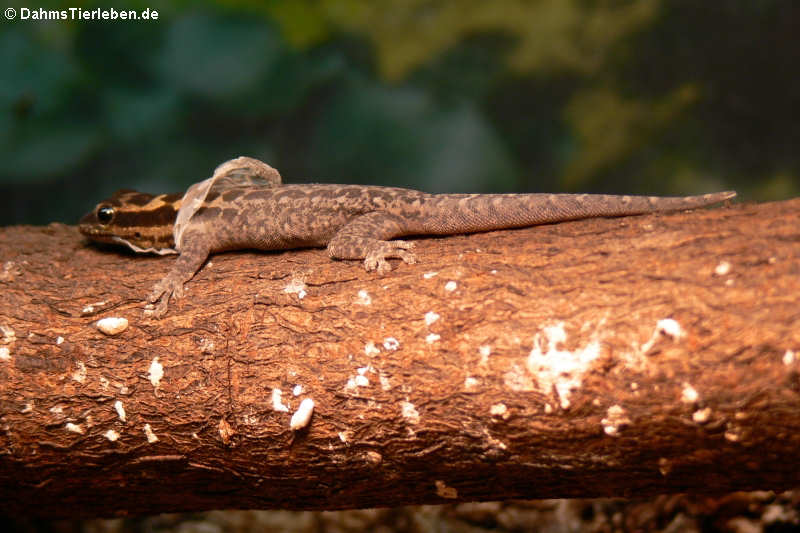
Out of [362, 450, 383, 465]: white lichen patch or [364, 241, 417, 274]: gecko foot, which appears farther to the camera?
[364, 241, 417, 274]: gecko foot

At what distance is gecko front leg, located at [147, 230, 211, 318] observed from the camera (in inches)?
144

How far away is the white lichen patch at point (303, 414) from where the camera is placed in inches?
122

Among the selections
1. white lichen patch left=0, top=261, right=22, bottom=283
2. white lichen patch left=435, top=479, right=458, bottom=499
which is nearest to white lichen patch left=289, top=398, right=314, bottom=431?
white lichen patch left=435, top=479, right=458, bottom=499

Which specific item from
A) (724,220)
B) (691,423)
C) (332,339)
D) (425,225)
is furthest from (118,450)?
(724,220)

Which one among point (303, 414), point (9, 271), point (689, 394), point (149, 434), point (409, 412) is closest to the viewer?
point (689, 394)

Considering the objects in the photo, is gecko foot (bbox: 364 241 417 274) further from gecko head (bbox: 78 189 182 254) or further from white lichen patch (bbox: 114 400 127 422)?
gecko head (bbox: 78 189 182 254)

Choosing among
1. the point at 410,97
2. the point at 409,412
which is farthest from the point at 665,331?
the point at 410,97

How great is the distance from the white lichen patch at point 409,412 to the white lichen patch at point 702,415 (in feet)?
3.77

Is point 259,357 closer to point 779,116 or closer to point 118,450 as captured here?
point 118,450

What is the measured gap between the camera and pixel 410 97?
5352 millimetres

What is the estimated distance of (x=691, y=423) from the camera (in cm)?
268

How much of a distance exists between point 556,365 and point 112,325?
230 centimetres

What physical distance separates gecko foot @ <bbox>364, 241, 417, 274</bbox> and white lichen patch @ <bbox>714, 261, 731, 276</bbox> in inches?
55.5

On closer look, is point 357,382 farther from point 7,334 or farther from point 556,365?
point 7,334
